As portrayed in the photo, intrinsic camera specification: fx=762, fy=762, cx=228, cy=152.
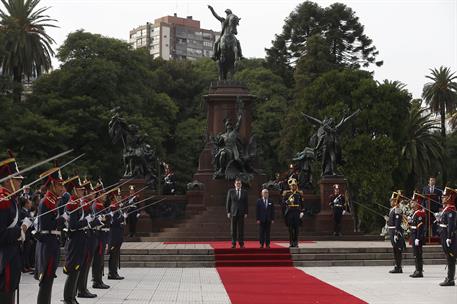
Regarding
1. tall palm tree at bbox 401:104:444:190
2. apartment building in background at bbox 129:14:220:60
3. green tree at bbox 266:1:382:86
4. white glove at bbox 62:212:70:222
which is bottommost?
white glove at bbox 62:212:70:222

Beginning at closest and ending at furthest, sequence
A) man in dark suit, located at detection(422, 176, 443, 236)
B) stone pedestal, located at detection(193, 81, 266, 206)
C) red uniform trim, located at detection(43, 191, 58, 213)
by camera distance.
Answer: red uniform trim, located at detection(43, 191, 58, 213), man in dark suit, located at detection(422, 176, 443, 236), stone pedestal, located at detection(193, 81, 266, 206)

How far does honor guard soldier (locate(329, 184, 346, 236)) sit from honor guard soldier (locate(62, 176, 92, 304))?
18762mm

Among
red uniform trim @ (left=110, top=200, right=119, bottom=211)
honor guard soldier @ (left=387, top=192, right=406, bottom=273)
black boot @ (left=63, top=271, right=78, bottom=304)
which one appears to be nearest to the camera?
black boot @ (left=63, top=271, right=78, bottom=304)

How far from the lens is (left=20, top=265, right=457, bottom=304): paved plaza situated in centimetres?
1417

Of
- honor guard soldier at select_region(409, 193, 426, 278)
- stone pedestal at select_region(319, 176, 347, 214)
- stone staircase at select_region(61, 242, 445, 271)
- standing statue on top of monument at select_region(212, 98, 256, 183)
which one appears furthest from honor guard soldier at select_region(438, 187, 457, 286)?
standing statue on top of monument at select_region(212, 98, 256, 183)

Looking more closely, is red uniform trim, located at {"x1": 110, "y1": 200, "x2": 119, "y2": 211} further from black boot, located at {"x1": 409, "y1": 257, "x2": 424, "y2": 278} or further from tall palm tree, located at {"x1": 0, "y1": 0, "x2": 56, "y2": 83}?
tall palm tree, located at {"x1": 0, "y1": 0, "x2": 56, "y2": 83}

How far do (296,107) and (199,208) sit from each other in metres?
→ 27.0

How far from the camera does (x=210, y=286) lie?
54.7 ft

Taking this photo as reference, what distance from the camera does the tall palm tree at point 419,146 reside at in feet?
208

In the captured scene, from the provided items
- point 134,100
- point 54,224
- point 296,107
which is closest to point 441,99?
point 296,107

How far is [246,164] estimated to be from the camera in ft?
111

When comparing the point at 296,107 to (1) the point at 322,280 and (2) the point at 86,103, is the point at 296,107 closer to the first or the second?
(2) the point at 86,103

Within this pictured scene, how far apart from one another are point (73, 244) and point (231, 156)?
810 inches

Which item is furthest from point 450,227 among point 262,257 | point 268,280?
point 262,257
